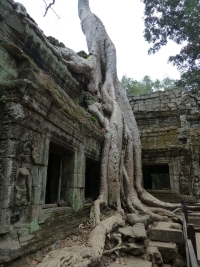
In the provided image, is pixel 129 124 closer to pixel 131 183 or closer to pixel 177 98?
pixel 131 183

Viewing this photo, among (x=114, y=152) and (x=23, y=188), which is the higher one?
(x=114, y=152)

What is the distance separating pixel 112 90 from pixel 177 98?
12.1 ft

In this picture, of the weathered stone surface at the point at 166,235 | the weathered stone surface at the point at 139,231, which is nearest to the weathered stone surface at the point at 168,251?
the weathered stone surface at the point at 166,235

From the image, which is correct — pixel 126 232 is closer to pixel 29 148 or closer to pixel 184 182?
pixel 29 148

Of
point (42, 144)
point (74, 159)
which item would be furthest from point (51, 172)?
point (42, 144)

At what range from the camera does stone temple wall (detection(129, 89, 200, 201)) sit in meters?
7.33

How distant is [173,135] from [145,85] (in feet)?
68.4

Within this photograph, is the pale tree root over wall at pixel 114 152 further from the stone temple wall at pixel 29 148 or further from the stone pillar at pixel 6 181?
the stone pillar at pixel 6 181

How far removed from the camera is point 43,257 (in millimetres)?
2586

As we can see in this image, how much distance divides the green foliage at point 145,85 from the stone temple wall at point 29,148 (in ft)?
66.6

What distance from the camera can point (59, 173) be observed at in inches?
164

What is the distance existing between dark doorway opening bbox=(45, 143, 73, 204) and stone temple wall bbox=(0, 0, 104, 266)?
0.02m

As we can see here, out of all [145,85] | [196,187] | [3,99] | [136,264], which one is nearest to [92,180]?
[136,264]

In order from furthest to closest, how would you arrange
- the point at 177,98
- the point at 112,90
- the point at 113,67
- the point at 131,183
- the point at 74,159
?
the point at 177,98
the point at 113,67
the point at 112,90
the point at 131,183
the point at 74,159
